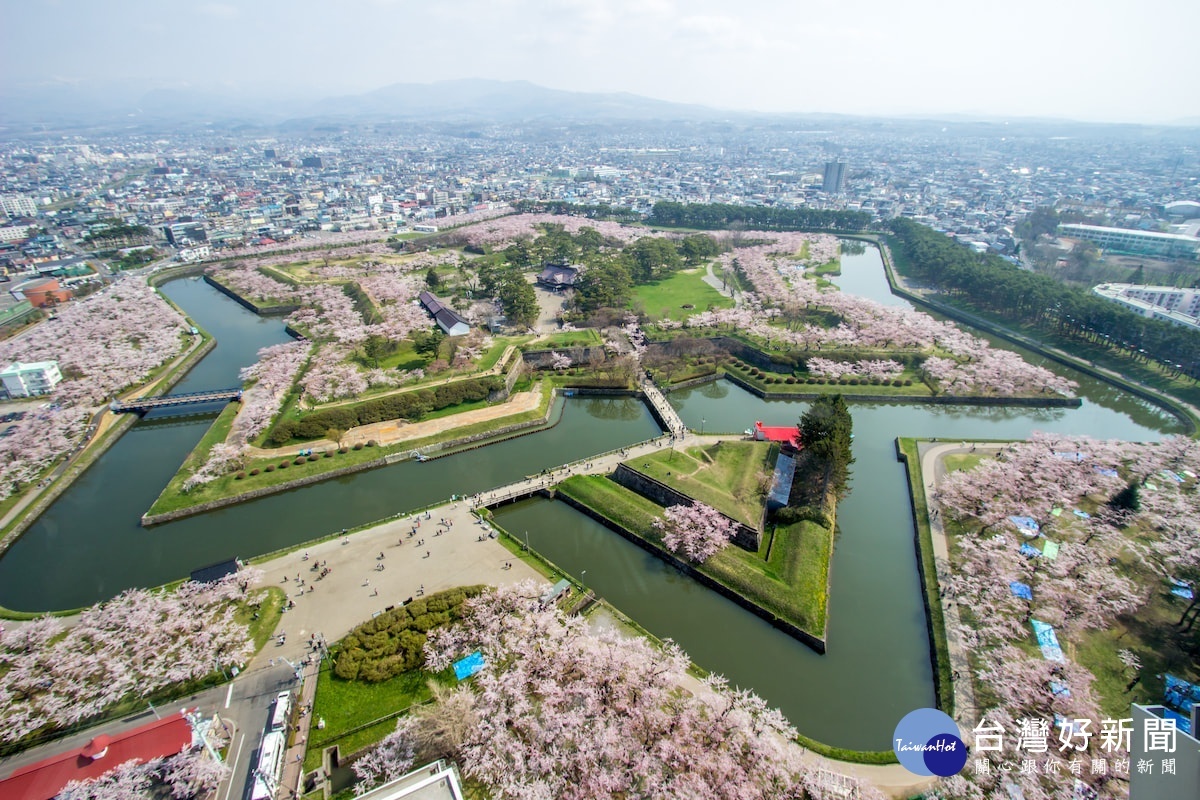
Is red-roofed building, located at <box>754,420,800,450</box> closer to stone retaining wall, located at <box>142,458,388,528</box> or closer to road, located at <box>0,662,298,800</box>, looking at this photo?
stone retaining wall, located at <box>142,458,388,528</box>

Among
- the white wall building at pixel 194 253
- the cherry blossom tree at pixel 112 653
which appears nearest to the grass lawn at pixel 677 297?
the cherry blossom tree at pixel 112 653

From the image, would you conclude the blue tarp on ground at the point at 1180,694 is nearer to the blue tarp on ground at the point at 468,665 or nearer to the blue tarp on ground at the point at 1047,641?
the blue tarp on ground at the point at 1047,641

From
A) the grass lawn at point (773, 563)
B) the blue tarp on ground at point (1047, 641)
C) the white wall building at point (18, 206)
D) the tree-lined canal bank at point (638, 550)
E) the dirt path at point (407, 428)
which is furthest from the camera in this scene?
the white wall building at point (18, 206)

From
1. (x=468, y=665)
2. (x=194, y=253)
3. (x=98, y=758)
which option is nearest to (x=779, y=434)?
(x=468, y=665)

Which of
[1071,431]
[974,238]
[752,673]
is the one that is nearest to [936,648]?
[752,673]

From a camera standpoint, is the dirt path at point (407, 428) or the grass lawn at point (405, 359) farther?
the grass lawn at point (405, 359)

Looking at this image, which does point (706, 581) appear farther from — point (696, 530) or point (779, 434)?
point (779, 434)

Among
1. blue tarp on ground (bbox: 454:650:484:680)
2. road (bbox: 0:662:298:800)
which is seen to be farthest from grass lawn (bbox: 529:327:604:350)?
road (bbox: 0:662:298:800)

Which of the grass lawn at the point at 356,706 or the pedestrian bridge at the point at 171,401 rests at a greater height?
the pedestrian bridge at the point at 171,401
